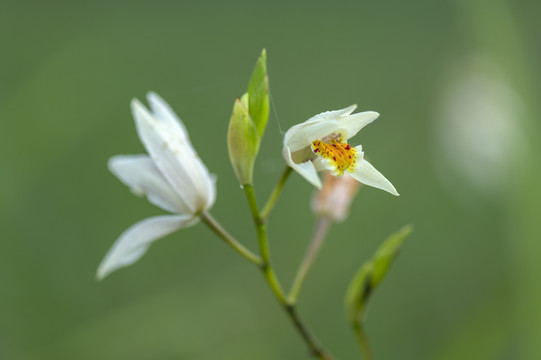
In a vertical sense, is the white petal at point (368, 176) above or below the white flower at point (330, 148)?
below

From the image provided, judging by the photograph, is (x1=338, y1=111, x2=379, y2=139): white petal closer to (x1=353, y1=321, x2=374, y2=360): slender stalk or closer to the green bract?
the green bract

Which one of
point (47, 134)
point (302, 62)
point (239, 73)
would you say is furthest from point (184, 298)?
point (302, 62)

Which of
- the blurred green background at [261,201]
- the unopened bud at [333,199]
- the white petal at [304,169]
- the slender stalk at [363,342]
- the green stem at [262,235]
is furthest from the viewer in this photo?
the blurred green background at [261,201]

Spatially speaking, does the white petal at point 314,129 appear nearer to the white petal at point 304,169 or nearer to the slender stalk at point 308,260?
the white petal at point 304,169

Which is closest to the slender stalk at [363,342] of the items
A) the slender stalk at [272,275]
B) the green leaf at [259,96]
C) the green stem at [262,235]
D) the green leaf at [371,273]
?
the green leaf at [371,273]

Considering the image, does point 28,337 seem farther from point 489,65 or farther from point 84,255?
point 489,65

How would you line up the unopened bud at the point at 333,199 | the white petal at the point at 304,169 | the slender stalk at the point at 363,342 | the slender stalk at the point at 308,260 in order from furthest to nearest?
the unopened bud at the point at 333,199
the slender stalk at the point at 363,342
the slender stalk at the point at 308,260
the white petal at the point at 304,169
